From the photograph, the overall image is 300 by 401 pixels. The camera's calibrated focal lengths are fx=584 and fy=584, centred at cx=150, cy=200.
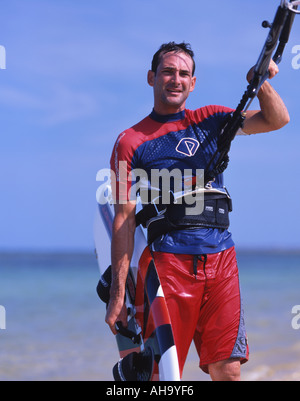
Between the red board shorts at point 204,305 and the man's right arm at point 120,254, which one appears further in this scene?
the man's right arm at point 120,254

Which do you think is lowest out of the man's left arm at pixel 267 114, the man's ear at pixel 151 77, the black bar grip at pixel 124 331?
the black bar grip at pixel 124 331

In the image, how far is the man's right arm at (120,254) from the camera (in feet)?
9.87

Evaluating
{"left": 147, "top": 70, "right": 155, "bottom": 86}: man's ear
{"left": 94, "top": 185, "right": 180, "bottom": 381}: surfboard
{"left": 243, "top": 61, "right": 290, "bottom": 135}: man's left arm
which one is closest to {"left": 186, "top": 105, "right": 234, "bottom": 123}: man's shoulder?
{"left": 243, "top": 61, "right": 290, "bottom": 135}: man's left arm

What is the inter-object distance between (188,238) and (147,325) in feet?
1.79

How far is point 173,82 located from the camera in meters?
2.99

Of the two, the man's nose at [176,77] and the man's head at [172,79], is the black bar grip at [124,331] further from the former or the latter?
the man's nose at [176,77]

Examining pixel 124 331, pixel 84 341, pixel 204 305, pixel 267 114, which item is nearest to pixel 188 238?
pixel 204 305

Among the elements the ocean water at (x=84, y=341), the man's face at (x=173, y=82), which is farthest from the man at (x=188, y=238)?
the ocean water at (x=84, y=341)

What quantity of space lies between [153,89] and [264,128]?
62 centimetres

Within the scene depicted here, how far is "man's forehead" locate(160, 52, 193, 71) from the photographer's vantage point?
302cm

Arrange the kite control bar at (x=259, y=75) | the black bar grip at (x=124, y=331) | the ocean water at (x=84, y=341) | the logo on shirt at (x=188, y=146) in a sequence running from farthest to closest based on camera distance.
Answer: the ocean water at (x=84, y=341) → the black bar grip at (x=124, y=331) → the logo on shirt at (x=188, y=146) → the kite control bar at (x=259, y=75)
